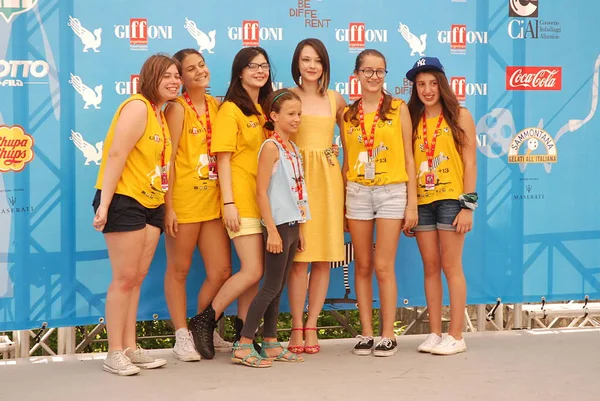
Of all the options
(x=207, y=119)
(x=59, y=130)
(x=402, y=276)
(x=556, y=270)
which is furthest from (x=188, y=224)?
(x=556, y=270)

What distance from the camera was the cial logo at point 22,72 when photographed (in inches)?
178

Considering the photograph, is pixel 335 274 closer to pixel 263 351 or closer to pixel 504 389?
pixel 263 351

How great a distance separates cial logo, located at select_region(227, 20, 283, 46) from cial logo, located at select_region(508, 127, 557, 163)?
5.33 feet

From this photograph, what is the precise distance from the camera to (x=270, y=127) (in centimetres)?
439

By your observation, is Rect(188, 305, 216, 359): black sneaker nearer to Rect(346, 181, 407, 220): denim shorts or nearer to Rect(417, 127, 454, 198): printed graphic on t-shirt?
Rect(346, 181, 407, 220): denim shorts

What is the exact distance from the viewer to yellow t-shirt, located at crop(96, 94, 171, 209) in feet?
13.0

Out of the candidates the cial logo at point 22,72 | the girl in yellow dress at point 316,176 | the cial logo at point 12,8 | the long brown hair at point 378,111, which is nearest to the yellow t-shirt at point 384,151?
the long brown hair at point 378,111

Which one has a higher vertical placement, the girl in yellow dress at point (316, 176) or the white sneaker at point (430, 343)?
the girl in yellow dress at point (316, 176)

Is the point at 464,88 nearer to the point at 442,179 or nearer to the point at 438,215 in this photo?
the point at 442,179

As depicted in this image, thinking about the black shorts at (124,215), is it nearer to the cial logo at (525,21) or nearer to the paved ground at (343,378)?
the paved ground at (343,378)

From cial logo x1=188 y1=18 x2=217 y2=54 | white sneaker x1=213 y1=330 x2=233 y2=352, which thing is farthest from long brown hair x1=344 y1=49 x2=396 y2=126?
white sneaker x1=213 y1=330 x2=233 y2=352

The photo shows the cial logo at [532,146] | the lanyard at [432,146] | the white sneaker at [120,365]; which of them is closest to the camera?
the white sneaker at [120,365]

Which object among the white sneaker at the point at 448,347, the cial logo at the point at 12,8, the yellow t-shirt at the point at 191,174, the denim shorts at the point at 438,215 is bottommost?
the white sneaker at the point at 448,347

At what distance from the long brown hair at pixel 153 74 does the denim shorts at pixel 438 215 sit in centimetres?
155
